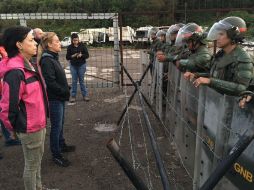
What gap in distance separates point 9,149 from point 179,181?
3231 mm

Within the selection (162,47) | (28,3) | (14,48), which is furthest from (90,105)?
(28,3)

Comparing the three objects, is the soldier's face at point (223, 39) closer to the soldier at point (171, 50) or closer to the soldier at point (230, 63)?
the soldier at point (230, 63)

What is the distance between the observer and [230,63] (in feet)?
12.5

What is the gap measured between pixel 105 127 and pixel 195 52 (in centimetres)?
278

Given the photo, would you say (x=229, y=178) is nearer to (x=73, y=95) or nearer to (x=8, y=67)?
(x=8, y=67)

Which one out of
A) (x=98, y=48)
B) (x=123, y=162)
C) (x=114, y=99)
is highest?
(x=98, y=48)

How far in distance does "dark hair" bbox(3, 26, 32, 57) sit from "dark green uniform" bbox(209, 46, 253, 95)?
7.02 ft

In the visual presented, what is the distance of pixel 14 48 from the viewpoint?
11.8ft

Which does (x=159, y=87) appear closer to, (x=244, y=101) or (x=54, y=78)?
(x=54, y=78)

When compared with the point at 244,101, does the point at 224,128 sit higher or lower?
lower

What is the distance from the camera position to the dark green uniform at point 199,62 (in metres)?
5.20

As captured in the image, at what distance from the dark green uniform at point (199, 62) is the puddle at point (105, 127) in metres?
2.45

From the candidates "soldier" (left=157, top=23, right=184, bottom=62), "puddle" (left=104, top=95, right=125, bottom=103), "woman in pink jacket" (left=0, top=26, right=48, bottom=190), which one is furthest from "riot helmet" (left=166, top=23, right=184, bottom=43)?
"woman in pink jacket" (left=0, top=26, right=48, bottom=190)

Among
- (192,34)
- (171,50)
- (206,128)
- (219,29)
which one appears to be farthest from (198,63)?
(171,50)
